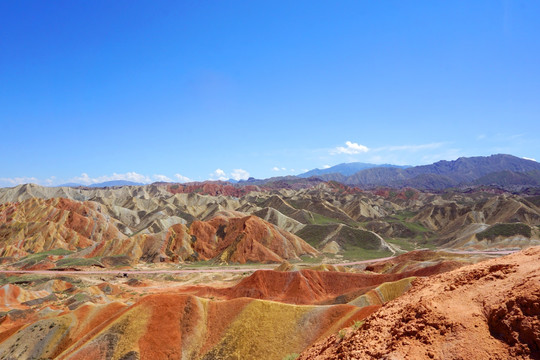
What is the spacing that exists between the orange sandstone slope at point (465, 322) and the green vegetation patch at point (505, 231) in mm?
86024

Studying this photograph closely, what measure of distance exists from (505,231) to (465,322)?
92.0 m

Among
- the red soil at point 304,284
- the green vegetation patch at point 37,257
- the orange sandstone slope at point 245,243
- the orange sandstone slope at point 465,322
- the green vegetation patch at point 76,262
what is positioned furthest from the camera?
the orange sandstone slope at point 245,243

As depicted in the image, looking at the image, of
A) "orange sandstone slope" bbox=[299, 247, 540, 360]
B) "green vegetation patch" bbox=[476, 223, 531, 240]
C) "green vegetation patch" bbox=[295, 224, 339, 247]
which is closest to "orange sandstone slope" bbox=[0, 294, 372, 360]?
"orange sandstone slope" bbox=[299, 247, 540, 360]

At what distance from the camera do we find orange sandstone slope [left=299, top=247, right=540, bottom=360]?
9008 mm

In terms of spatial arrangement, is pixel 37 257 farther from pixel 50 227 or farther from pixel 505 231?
pixel 505 231

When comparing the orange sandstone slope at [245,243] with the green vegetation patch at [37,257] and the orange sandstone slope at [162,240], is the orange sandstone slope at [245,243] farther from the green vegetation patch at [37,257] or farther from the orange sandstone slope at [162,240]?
the green vegetation patch at [37,257]

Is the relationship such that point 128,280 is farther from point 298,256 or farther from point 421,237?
point 421,237

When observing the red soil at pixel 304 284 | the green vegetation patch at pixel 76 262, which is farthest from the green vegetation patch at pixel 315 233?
the green vegetation patch at pixel 76 262

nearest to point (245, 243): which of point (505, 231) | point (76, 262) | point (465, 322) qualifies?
point (76, 262)

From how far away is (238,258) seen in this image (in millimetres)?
80812

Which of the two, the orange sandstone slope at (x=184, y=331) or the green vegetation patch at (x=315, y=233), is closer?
the orange sandstone slope at (x=184, y=331)

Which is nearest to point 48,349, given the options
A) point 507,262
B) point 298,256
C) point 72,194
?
point 507,262

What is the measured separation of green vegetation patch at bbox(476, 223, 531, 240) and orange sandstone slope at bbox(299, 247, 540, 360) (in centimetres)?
8602

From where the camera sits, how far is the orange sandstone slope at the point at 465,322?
9008mm
